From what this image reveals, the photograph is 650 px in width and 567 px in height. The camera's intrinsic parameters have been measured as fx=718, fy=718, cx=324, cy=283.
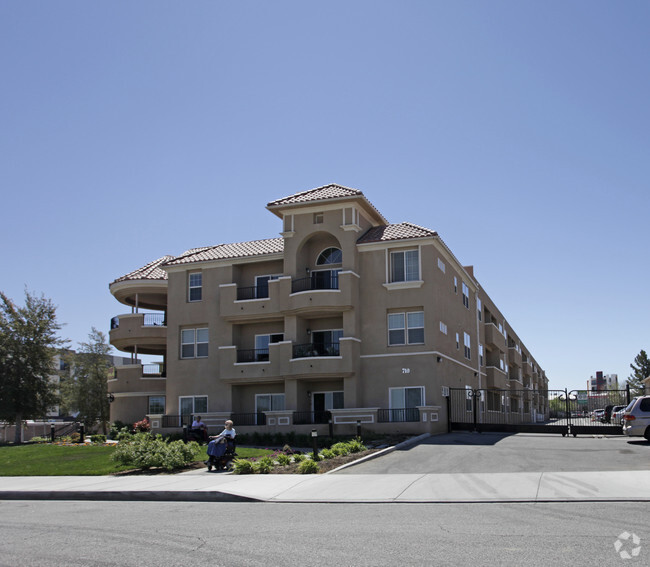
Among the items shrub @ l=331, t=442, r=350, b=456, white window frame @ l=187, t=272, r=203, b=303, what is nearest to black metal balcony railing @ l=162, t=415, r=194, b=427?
white window frame @ l=187, t=272, r=203, b=303

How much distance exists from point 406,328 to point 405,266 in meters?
3.03

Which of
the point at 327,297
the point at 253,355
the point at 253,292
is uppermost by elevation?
the point at 253,292

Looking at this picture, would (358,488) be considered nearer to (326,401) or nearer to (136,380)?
(326,401)

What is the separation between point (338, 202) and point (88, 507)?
23.1m

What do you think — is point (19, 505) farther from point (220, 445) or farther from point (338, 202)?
point (338, 202)

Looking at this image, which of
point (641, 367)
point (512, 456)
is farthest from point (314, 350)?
point (641, 367)

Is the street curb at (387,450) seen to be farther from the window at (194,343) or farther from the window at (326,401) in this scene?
the window at (194,343)

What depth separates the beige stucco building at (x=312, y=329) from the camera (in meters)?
33.9

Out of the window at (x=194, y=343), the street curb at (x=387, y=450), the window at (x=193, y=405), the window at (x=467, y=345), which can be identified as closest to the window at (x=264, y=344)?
the window at (x=194, y=343)

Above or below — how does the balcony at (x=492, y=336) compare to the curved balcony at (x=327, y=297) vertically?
below

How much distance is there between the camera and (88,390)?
1964 inches

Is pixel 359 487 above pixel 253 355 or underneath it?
underneath

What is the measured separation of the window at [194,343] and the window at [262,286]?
367 cm

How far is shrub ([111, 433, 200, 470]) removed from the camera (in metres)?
21.2
